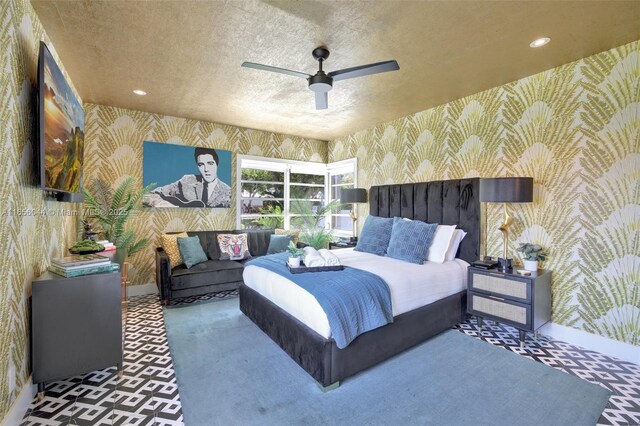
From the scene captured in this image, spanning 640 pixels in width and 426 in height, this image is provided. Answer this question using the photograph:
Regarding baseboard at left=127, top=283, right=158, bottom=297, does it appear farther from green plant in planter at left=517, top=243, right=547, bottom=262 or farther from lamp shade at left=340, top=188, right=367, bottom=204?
green plant in planter at left=517, top=243, right=547, bottom=262

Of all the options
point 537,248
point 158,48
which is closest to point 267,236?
point 158,48

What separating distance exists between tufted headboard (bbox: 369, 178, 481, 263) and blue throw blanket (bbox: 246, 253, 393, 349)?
1.66 m

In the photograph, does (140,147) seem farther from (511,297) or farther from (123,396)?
(511,297)

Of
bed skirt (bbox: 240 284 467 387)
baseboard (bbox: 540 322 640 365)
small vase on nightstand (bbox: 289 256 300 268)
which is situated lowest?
baseboard (bbox: 540 322 640 365)

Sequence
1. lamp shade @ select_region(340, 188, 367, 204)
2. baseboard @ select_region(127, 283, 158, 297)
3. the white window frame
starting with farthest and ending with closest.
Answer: the white window frame < lamp shade @ select_region(340, 188, 367, 204) < baseboard @ select_region(127, 283, 158, 297)

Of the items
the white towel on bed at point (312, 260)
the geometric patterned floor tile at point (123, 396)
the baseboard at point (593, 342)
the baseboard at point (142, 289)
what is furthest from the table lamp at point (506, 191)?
the baseboard at point (142, 289)

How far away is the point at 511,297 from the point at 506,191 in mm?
1056

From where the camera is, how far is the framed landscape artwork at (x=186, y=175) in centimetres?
450

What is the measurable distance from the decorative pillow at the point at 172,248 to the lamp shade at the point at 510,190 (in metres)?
4.05

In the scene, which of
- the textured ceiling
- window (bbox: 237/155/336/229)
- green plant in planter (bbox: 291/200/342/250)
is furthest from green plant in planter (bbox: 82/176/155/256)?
green plant in planter (bbox: 291/200/342/250)

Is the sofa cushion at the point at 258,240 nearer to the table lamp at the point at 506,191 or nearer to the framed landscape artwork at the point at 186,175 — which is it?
the framed landscape artwork at the point at 186,175

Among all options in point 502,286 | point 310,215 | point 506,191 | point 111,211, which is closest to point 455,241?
point 502,286

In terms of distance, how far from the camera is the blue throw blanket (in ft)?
7.04

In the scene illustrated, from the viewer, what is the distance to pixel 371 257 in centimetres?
361
